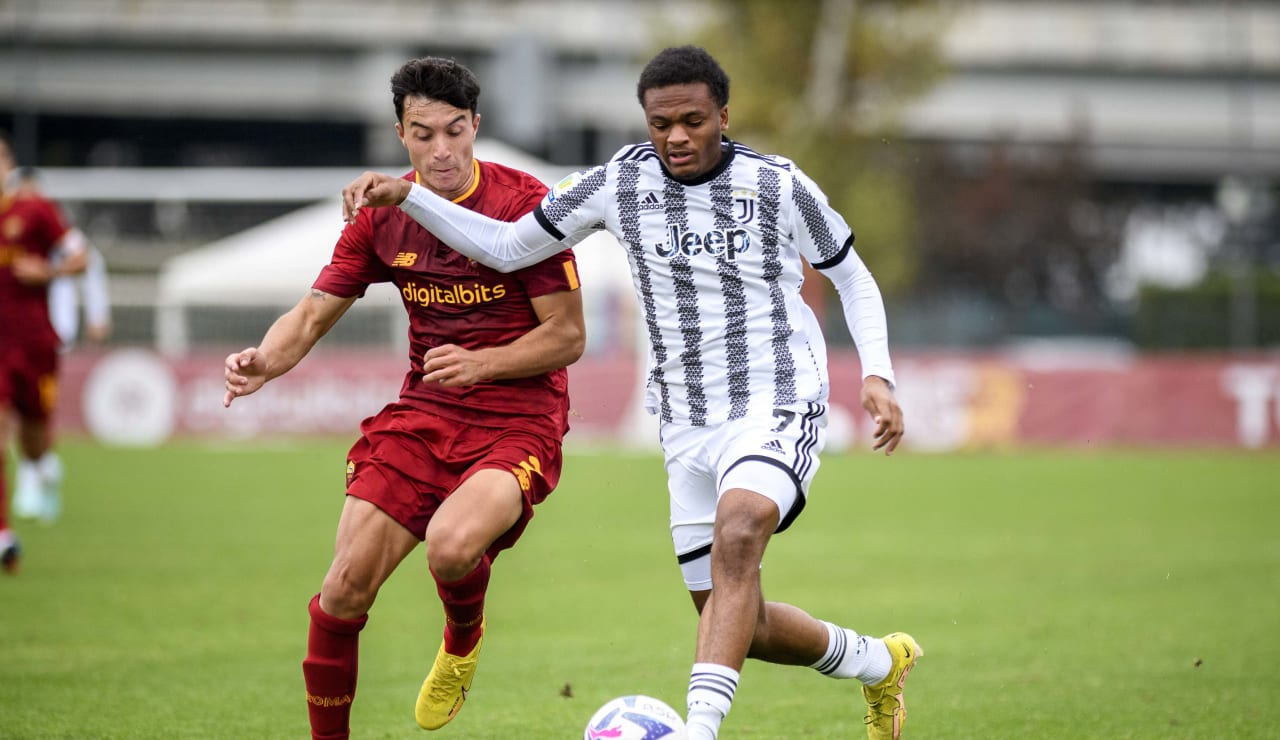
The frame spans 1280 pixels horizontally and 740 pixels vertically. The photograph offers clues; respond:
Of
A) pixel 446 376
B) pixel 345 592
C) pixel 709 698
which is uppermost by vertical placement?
pixel 446 376

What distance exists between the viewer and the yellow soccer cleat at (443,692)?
6238mm

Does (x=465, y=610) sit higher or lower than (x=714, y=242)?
lower

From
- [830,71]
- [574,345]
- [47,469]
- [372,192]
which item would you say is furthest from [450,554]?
[830,71]

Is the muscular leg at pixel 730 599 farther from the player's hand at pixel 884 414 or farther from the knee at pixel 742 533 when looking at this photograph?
the player's hand at pixel 884 414

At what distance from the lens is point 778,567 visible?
11.8 m

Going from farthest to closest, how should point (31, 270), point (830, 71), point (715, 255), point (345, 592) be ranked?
point (830, 71) → point (31, 270) → point (715, 255) → point (345, 592)

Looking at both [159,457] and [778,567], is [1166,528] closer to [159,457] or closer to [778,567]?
[778,567]

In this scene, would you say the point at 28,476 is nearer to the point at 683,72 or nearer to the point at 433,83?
the point at 433,83

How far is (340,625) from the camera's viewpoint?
5.49m

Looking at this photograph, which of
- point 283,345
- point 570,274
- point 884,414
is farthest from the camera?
point 570,274

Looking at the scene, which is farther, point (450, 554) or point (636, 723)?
point (450, 554)

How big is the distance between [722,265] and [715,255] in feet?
0.14

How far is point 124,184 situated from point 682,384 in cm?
3680

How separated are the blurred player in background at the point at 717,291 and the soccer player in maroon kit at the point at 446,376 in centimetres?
26
